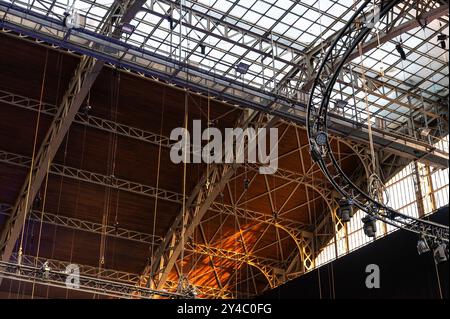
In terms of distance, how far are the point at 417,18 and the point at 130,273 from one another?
18.5m

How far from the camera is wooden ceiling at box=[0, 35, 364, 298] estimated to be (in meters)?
25.7

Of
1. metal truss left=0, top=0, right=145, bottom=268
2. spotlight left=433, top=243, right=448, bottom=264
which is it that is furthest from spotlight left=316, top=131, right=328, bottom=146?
metal truss left=0, top=0, right=145, bottom=268

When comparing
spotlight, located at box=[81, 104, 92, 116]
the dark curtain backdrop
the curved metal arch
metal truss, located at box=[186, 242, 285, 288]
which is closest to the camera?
the curved metal arch

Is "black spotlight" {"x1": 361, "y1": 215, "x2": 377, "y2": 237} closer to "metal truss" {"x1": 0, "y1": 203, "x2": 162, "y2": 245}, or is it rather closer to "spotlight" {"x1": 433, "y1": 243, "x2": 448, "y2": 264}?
"spotlight" {"x1": 433, "y1": 243, "x2": 448, "y2": 264}

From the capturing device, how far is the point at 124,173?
28906 mm

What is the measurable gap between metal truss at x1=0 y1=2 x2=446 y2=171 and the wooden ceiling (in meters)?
3.96

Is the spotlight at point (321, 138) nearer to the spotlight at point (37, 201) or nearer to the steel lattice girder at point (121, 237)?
the spotlight at point (37, 201)

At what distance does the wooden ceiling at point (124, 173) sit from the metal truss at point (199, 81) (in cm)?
396

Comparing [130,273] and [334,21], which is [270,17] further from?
[130,273]

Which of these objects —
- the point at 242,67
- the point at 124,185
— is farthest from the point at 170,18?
the point at 124,185

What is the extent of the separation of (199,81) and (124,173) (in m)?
8.56

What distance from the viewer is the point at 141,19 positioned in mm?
23312

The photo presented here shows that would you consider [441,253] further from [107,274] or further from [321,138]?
[107,274]

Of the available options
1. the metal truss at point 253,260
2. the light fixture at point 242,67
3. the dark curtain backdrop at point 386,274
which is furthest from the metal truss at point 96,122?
the dark curtain backdrop at point 386,274
